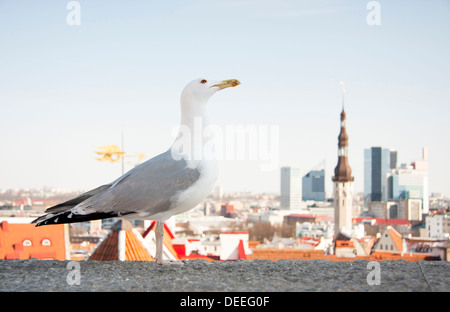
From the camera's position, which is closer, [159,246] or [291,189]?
→ [159,246]

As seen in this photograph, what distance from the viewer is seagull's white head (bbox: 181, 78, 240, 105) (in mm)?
2918

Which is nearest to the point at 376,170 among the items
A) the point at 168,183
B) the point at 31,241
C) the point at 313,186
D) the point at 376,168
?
the point at 376,168

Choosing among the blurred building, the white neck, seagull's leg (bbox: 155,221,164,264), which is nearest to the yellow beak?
the white neck

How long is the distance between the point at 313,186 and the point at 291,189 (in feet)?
31.4

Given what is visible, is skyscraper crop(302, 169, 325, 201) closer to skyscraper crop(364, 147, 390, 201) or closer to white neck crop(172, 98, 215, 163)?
skyscraper crop(364, 147, 390, 201)

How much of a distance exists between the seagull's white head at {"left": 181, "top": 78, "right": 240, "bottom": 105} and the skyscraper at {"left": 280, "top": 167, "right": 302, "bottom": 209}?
81219 mm

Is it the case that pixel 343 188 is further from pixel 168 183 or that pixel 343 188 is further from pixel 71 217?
pixel 71 217

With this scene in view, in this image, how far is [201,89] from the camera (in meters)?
2.92

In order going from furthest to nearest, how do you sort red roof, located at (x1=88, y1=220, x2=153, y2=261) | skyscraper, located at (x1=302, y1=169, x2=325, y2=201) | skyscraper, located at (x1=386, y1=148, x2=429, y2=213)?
skyscraper, located at (x1=302, y1=169, x2=325, y2=201) → skyscraper, located at (x1=386, y1=148, x2=429, y2=213) → red roof, located at (x1=88, y1=220, x2=153, y2=261)

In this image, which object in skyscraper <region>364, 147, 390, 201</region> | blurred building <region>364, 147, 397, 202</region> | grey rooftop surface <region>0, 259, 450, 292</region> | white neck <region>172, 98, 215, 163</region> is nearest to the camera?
grey rooftop surface <region>0, 259, 450, 292</region>
